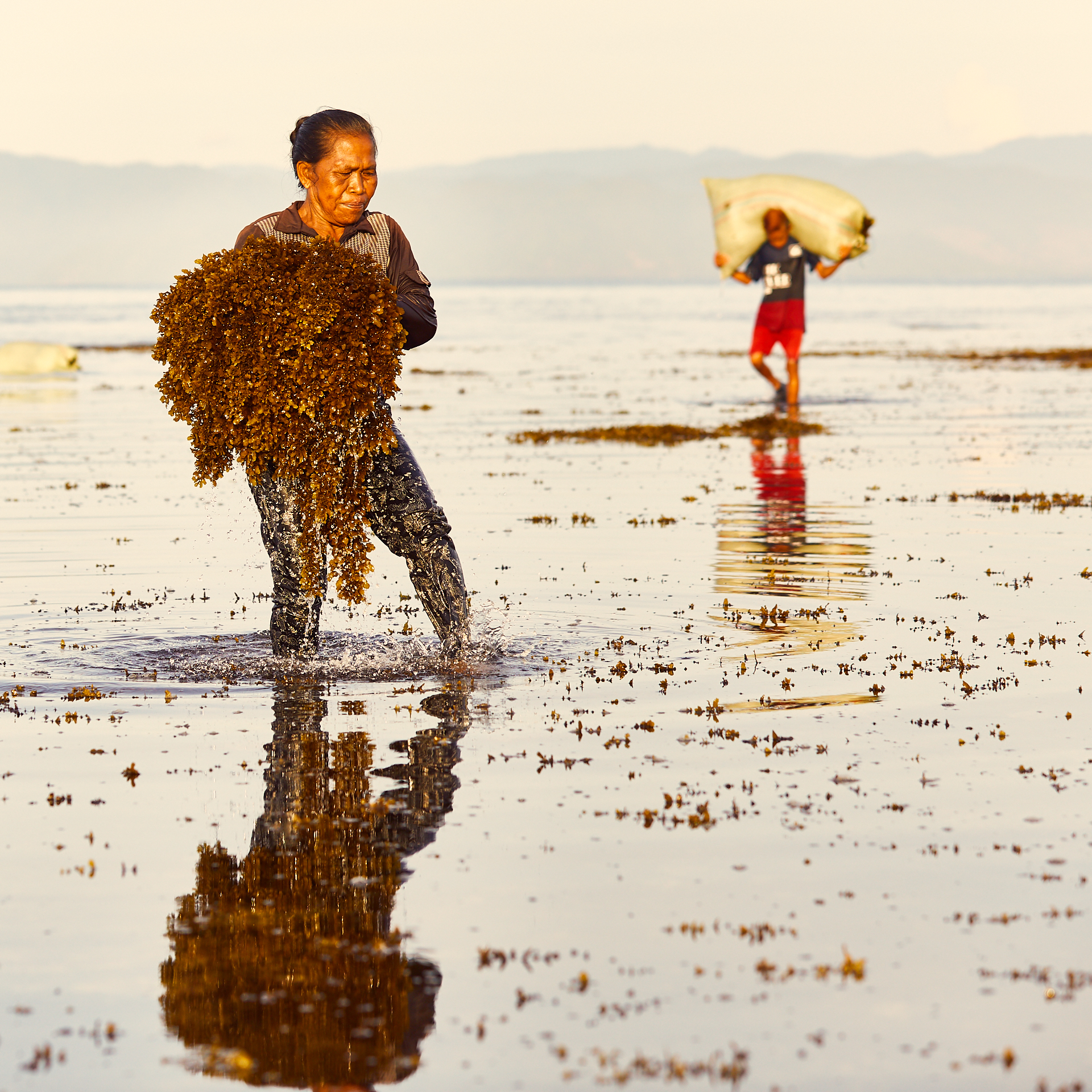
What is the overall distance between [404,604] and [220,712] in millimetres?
2907

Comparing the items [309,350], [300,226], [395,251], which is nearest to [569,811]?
[309,350]

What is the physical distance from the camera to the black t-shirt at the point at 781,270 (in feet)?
75.8

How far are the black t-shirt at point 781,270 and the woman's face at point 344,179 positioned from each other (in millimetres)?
16552

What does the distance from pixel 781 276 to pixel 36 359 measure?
21.9 meters

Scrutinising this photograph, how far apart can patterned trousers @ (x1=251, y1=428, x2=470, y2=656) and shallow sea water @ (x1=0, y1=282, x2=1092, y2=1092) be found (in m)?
0.19

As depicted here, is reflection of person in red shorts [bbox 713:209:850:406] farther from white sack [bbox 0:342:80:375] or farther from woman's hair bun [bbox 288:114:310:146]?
white sack [bbox 0:342:80:375]

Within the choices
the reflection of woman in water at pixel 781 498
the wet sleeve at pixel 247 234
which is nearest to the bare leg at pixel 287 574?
the wet sleeve at pixel 247 234

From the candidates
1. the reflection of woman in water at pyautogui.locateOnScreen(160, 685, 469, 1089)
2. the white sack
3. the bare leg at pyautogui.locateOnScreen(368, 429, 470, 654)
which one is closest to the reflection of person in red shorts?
the bare leg at pyautogui.locateOnScreen(368, 429, 470, 654)

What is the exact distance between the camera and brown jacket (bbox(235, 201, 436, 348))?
23.2ft

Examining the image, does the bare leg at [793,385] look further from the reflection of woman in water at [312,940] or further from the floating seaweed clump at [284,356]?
the reflection of woman in water at [312,940]

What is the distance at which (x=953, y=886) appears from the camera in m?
4.62

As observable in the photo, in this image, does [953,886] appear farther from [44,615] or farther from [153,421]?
[153,421]

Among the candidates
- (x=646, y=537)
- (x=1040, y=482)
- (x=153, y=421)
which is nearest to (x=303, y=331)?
(x=646, y=537)

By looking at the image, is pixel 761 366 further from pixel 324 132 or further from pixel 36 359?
pixel 36 359
